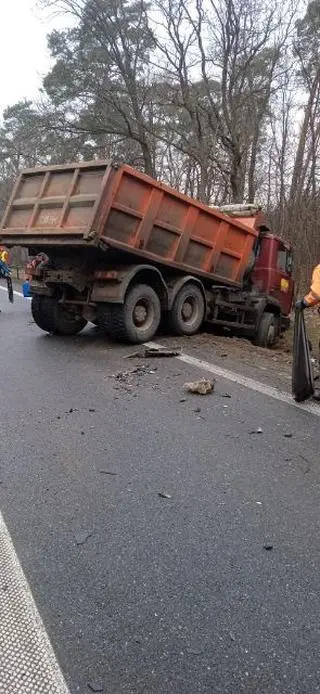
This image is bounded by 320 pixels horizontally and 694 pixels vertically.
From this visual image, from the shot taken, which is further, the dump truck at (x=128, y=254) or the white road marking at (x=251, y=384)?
the dump truck at (x=128, y=254)

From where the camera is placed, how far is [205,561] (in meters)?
2.56

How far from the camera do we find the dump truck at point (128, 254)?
23.7 feet

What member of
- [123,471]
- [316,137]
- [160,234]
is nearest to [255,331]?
[160,234]

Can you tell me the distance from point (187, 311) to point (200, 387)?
3593 millimetres

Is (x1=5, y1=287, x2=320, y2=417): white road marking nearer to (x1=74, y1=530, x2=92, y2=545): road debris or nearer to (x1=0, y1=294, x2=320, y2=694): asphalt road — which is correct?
(x1=0, y1=294, x2=320, y2=694): asphalt road

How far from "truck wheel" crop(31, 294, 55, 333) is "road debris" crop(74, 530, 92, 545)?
244 inches

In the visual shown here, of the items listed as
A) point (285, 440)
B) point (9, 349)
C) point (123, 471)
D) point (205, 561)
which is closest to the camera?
point (205, 561)

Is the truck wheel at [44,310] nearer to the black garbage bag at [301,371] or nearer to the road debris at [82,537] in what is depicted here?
the black garbage bag at [301,371]

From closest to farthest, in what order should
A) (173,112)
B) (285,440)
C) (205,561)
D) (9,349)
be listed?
1. (205,561)
2. (285,440)
3. (9,349)
4. (173,112)

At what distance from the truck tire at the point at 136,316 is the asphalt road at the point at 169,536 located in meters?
2.50

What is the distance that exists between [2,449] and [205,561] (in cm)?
193

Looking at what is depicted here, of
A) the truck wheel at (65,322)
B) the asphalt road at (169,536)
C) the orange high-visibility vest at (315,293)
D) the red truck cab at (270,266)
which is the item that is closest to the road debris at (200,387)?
the asphalt road at (169,536)

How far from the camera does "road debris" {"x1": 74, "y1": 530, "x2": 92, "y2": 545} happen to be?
269cm

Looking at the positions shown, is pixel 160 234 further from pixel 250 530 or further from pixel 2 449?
pixel 250 530
